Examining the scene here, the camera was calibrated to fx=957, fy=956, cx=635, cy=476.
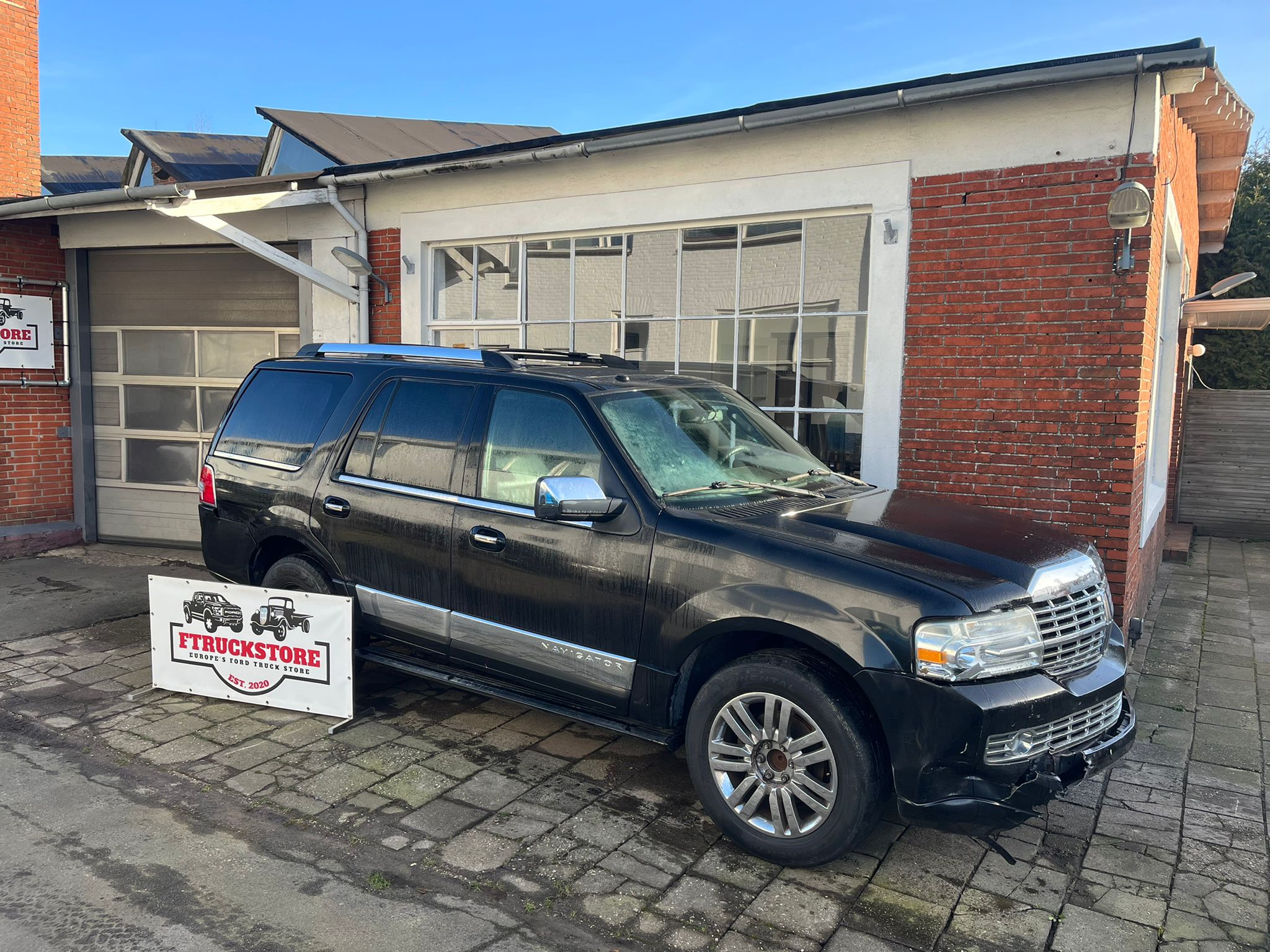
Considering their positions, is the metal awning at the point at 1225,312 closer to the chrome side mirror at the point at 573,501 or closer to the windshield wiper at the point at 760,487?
the windshield wiper at the point at 760,487

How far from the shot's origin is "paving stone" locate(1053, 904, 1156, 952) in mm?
3266

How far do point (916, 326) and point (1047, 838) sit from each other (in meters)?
3.56

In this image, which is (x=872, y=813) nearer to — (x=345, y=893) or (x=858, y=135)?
(x=345, y=893)

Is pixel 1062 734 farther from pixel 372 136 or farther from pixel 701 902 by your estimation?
pixel 372 136

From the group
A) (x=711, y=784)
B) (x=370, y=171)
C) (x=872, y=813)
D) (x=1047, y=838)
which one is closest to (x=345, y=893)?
(x=711, y=784)

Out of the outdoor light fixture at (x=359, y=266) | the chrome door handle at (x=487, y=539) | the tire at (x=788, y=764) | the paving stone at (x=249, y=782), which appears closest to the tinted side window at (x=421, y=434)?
the chrome door handle at (x=487, y=539)

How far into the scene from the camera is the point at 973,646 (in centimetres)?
340

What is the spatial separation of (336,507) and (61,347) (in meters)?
6.75

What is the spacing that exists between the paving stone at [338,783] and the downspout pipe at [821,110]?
479 cm

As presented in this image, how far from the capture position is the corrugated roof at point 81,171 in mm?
17750

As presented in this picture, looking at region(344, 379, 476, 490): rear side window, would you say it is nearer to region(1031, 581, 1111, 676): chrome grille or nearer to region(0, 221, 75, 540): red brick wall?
region(1031, 581, 1111, 676): chrome grille

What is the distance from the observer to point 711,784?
12.6 ft

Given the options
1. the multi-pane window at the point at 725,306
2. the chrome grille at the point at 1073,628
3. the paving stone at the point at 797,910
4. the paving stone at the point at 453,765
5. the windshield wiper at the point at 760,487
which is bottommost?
the paving stone at the point at 797,910

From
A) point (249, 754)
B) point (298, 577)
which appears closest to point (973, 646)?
point (249, 754)
